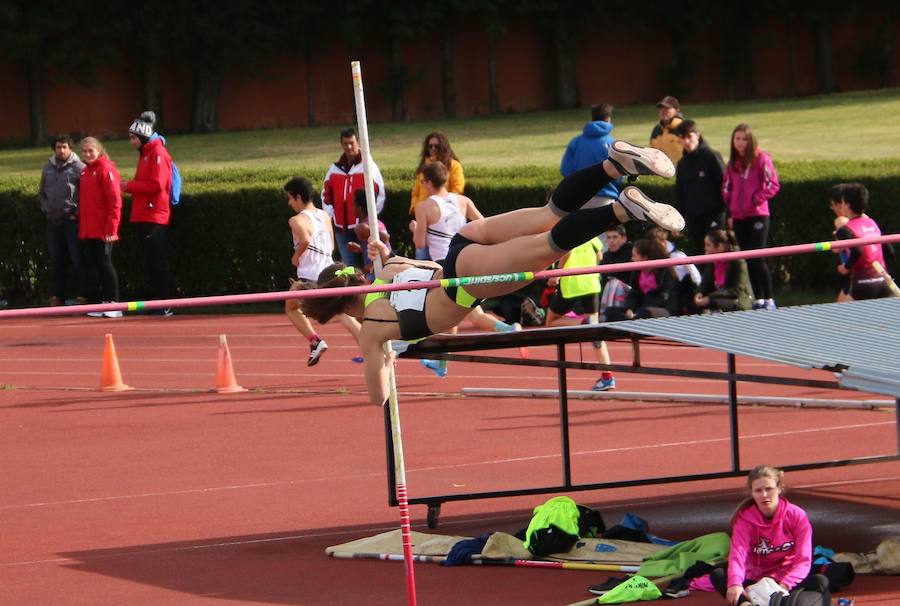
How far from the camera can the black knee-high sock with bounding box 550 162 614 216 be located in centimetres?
701

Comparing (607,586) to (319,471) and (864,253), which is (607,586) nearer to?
(319,471)

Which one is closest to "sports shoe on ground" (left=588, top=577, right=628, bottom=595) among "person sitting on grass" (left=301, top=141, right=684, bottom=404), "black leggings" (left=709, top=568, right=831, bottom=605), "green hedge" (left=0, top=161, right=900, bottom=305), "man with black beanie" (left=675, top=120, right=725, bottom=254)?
"black leggings" (left=709, top=568, right=831, bottom=605)

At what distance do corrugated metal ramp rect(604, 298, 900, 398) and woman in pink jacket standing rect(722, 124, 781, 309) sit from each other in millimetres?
5647

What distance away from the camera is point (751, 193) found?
13.6m

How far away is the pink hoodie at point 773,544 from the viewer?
6.30m

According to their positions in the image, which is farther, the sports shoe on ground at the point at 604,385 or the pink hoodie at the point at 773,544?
the sports shoe on ground at the point at 604,385

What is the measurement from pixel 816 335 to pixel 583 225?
1125mm

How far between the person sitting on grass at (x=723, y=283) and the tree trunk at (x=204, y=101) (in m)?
24.8

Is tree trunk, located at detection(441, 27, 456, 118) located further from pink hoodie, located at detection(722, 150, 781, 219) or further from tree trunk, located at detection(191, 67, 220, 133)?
pink hoodie, located at detection(722, 150, 781, 219)

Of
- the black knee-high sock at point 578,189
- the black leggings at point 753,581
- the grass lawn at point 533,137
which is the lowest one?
the black leggings at point 753,581

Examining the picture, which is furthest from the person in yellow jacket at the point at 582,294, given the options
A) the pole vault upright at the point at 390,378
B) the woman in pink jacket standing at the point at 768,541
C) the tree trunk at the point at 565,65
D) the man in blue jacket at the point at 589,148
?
the tree trunk at the point at 565,65

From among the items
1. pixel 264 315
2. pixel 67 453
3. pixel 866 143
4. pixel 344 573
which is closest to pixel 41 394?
pixel 67 453

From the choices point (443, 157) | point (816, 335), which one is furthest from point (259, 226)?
point (816, 335)

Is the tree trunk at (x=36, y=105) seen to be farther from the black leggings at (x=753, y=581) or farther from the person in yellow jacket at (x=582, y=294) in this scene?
the black leggings at (x=753, y=581)
